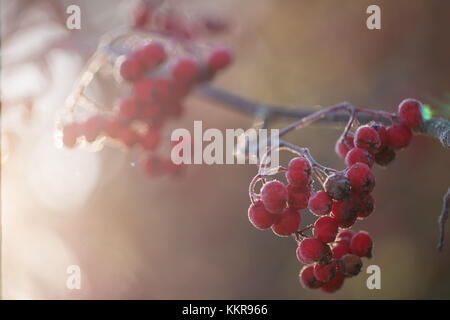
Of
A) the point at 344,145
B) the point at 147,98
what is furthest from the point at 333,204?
the point at 147,98

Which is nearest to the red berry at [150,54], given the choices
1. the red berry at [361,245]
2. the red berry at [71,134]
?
the red berry at [71,134]

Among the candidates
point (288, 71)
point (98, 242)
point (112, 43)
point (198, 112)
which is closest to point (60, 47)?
point (112, 43)

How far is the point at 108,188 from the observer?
255 inches

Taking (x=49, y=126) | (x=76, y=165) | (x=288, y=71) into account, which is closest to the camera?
(x=49, y=126)

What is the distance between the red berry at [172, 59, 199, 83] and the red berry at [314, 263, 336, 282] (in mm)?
1191

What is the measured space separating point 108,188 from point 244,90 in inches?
106

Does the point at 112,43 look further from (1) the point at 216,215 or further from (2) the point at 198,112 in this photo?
(1) the point at 216,215

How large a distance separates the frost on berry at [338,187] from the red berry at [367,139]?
148 millimetres

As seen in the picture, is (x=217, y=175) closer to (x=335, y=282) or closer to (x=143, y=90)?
(x=143, y=90)

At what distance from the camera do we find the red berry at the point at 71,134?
201cm

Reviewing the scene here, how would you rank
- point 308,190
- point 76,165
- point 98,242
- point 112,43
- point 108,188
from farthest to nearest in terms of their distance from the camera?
point 108,188
point 98,242
point 76,165
point 112,43
point 308,190

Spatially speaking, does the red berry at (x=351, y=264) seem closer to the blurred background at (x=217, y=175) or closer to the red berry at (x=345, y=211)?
→ the red berry at (x=345, y=211)

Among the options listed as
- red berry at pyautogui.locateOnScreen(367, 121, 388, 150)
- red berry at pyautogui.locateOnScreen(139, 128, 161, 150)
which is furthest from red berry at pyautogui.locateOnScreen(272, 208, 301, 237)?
red berry at pyautogui.locateOnScreen(139, 128, 161, 150)

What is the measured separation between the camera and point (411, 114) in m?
1.32
